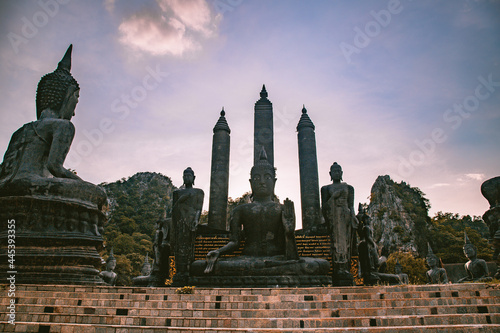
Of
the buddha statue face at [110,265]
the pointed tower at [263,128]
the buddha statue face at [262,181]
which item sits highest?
the pointed tower at [263,128]

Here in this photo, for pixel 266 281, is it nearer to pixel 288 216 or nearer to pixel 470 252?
pixel 288 216

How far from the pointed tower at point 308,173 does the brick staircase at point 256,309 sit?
11.0 meters

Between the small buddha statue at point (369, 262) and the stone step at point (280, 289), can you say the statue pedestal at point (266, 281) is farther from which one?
the small buddha statue at point (369, 262)

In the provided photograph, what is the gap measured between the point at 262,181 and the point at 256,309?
203 inches

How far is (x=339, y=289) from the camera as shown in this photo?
214 inches

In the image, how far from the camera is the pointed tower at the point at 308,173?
53.7 ft

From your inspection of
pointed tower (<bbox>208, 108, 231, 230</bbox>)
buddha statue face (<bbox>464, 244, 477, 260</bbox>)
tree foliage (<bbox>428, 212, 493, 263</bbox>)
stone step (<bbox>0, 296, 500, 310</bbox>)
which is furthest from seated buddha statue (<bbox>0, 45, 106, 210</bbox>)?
tree foliage (<bbox>428, 212, 493, 263</bbox>)

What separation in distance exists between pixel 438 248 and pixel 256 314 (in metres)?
42.0

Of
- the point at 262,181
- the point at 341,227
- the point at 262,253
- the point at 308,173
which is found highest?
the point at 308,173

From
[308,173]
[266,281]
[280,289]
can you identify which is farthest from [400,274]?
[280,289]

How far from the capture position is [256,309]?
4332 mm

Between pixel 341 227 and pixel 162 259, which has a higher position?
pixel 341 227

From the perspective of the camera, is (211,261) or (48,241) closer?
(48,241)

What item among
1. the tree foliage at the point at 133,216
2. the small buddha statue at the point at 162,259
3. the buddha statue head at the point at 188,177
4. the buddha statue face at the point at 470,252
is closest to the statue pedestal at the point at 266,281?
the small buddha statue at the point at 162,259
